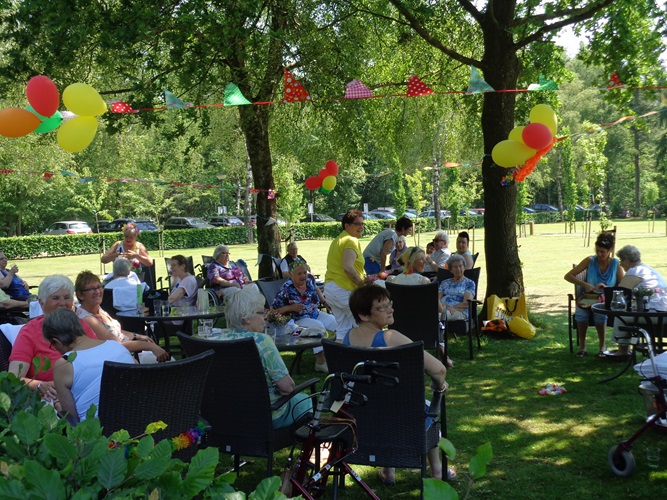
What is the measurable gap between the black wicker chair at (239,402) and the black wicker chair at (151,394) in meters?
0.41

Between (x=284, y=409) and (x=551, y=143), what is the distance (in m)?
5.45

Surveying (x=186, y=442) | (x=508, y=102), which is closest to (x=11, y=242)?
(x=508, y=102)

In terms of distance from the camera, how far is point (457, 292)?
823 centimetres

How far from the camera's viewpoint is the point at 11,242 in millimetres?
31719

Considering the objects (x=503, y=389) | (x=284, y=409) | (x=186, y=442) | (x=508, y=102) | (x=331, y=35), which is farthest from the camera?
(x=331, y=35)

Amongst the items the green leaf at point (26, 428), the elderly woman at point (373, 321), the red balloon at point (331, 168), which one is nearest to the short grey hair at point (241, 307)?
the elderly woman at point (373, 321)

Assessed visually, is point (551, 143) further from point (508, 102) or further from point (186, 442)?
point (186, 442)

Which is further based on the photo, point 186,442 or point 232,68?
point 232,68

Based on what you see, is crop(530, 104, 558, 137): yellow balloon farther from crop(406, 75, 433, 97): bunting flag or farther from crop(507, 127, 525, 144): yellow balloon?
crop(406, 75, 433, 97): bunting flag

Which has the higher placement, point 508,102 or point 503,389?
point 508,102

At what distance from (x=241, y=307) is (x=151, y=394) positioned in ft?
3.61

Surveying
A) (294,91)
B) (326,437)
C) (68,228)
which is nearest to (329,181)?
(294,91)

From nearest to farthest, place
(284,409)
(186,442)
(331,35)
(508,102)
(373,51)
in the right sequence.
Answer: (186,442) → (284,409) → (508,102) → (331,35) → (373,51)

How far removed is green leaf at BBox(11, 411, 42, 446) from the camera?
1626 millimetres
